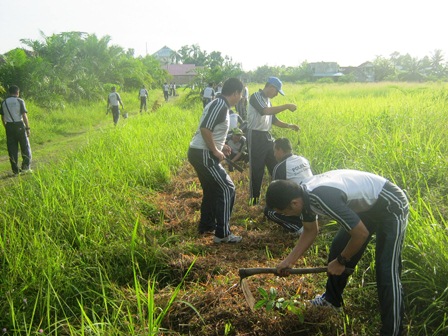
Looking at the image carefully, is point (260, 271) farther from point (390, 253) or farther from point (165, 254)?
point (165, 254)

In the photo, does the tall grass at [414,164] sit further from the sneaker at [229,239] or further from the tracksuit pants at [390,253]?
the sneaker at [229,239]

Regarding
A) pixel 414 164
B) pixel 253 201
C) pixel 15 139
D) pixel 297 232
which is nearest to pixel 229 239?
pixel 297 232

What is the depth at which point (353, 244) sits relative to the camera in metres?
1.90

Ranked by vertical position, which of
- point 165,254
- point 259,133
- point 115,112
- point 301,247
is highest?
point 115,112

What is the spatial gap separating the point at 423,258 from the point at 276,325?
1.09m

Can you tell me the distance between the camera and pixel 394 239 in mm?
2012

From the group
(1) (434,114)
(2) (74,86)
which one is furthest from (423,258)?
(2) (74,86)

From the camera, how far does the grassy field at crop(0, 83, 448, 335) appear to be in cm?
220

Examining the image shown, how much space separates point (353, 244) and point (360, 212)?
0.96 ft

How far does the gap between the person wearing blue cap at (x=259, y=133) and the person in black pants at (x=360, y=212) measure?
219cm

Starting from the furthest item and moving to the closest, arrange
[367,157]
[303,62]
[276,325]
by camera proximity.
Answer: [303,62] < [367,157] < [276,325]

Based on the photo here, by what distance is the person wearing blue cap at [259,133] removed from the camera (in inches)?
162

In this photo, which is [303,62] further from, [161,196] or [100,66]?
[161,196]

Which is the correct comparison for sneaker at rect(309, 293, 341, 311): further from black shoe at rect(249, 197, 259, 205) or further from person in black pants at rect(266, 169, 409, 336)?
black shoe at rect(249, 197, 259, 205)
